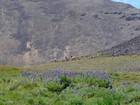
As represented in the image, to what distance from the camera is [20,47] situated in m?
148

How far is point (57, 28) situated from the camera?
15662 cm

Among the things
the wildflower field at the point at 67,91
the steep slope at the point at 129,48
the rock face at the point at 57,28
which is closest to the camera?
the wildflower field at the point at 67,91

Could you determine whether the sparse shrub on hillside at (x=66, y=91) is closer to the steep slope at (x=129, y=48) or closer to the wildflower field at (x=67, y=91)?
the wildflower field at (x=67, y=91)

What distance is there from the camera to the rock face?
141 m

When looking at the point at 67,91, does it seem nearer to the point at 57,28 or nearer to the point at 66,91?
the point at 66,91

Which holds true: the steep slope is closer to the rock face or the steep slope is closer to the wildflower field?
the rock face

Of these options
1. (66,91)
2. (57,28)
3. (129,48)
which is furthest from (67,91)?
(57,28)

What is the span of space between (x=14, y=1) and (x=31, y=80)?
567 feet

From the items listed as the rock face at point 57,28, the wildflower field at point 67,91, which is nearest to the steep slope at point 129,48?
the rock face at point 57,28

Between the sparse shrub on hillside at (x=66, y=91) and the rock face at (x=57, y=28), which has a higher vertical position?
the sparse shrub on hillside at (x=66, y=91)

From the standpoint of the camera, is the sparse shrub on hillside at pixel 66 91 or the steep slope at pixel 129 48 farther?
the steep slope at pixel 129 48

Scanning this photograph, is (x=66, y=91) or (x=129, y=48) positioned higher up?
(x=66, y=91)

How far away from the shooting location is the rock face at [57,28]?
141125 mm

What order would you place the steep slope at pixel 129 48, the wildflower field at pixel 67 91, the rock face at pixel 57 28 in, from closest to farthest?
the wildflower field at pixel 67 91, the steep slope at pixel 129 48, the rock face at pixel 57 28
